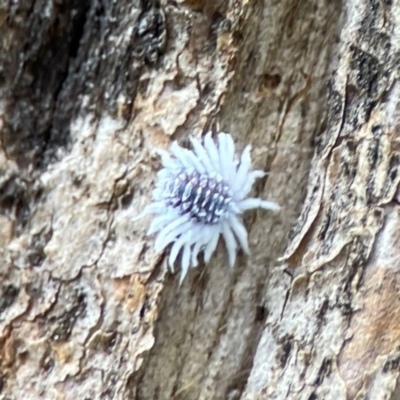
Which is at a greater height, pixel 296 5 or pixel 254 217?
pixel 296 5

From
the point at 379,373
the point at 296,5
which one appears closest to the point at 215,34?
the point at 296,5

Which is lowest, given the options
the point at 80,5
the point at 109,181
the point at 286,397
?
the point at 286,397

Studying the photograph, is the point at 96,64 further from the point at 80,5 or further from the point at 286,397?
the point at 286,397
